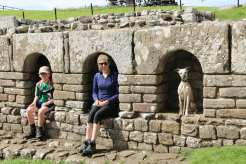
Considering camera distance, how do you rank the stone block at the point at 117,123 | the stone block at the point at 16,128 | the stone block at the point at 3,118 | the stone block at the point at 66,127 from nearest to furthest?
the stone block at the point at 117,123
the stone block at the point at 66,127
the stone block at the point at 16,128
the stone block at the point at 3,118

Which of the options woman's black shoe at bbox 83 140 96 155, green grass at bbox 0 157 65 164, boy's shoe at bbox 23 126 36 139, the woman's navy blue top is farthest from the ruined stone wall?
green grass at bbox 0 157 65 164

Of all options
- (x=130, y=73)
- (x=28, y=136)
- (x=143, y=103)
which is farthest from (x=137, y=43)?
(x=28, y=136)

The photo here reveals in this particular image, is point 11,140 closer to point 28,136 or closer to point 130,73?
point 28,136

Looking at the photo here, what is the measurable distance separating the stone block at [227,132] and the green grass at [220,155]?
222 mm

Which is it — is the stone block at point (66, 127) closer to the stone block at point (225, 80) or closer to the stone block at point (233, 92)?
the stone block at point (225, 80)

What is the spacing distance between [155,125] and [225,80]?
1.68 metres

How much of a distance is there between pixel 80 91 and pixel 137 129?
67.9 inches

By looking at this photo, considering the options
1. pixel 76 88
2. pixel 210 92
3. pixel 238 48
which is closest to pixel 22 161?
pixel 76 88

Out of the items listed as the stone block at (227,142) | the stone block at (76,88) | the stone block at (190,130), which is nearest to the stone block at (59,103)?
the stone block at (76,88)

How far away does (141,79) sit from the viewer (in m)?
5.31

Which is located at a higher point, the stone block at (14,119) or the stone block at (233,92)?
the stone block at (233,92)

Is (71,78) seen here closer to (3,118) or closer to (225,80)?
(3,118)

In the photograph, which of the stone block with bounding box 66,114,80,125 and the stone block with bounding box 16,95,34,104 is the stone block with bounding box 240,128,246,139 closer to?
the stone block with bounding box 66,114,80,125

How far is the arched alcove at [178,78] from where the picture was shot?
Answer: 5492 millimetres
